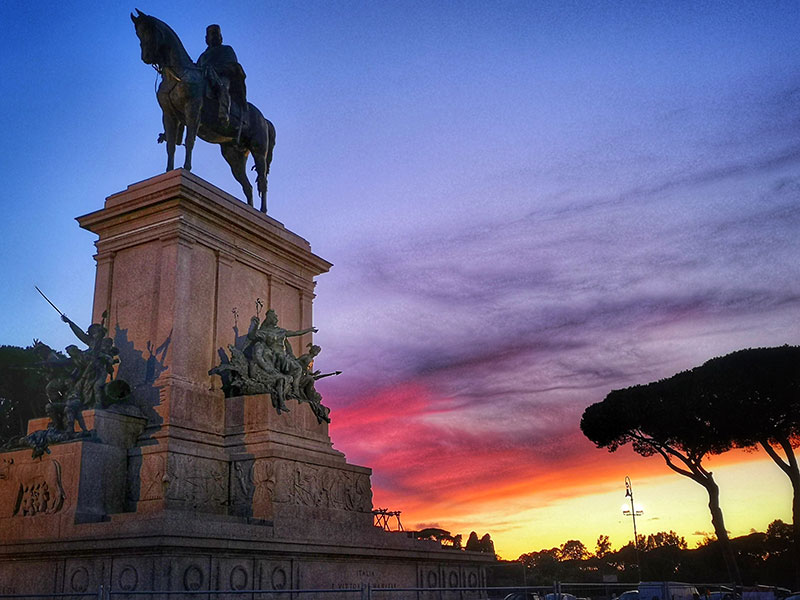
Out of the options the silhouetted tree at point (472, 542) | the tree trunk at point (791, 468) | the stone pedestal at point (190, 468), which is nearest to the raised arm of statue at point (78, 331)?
the stone pedestal at point (190, 468)

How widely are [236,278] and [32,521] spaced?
7.18 metres

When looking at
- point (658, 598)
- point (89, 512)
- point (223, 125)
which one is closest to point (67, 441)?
point (89, 512)

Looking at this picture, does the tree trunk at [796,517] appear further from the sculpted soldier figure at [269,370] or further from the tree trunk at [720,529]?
the sculpted soldier figure at [269,370]

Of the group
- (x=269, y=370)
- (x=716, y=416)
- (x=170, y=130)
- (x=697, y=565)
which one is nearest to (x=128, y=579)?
(x=269, y=370)

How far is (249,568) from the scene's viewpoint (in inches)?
586

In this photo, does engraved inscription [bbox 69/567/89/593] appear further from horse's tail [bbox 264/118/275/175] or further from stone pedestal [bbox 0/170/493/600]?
horse's tail [bbox 264/118/275/175]

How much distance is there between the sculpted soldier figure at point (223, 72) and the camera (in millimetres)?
21547

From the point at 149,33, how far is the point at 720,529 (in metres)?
31.3

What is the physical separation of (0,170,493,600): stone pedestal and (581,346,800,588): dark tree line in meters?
19.5

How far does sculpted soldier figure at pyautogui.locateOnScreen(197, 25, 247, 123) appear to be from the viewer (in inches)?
848

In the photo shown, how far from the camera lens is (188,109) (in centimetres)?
2091

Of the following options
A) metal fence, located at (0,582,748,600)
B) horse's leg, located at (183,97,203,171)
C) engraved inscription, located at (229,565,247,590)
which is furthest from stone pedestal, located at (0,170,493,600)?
horse's leg, located at (183,97,203,171)

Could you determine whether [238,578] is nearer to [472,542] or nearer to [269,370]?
[269,370]

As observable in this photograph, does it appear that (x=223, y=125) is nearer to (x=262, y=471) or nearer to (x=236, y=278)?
(x=236, y=278)
